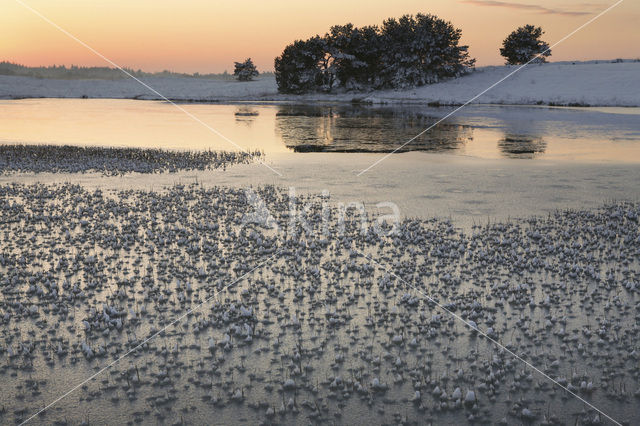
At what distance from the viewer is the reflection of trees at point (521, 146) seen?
110 ft

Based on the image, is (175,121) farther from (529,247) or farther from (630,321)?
(630,321)

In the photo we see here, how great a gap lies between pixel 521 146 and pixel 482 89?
220 feet

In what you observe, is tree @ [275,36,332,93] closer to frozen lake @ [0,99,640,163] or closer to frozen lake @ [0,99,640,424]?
frozen lake @ [0,99,640,163]

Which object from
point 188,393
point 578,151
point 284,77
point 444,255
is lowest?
point 188,393

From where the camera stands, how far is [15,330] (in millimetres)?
9938

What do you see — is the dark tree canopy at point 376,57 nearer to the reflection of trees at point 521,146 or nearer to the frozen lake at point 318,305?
the reflection of trees at point 521,146

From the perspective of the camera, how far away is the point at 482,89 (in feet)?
327

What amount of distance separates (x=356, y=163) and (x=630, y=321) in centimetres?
2124

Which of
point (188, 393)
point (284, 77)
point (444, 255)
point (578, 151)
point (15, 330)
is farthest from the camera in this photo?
point (284, 77)

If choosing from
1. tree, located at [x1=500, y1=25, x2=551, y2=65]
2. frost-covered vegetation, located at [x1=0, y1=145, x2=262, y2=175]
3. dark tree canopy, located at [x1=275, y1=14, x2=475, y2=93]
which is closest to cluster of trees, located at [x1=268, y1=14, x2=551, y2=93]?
dark tree canopy, located at [x1=275, y1=14, x2=475, y2=93]

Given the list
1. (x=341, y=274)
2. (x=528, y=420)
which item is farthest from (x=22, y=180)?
(x=528, y=420)

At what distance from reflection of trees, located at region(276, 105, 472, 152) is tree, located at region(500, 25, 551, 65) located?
74.0 metres

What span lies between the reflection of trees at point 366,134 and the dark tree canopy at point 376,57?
5140 centimetres

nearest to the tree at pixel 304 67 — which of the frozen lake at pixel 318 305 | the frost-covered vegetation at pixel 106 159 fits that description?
the frost-covered vegetation at pixel 106 159
